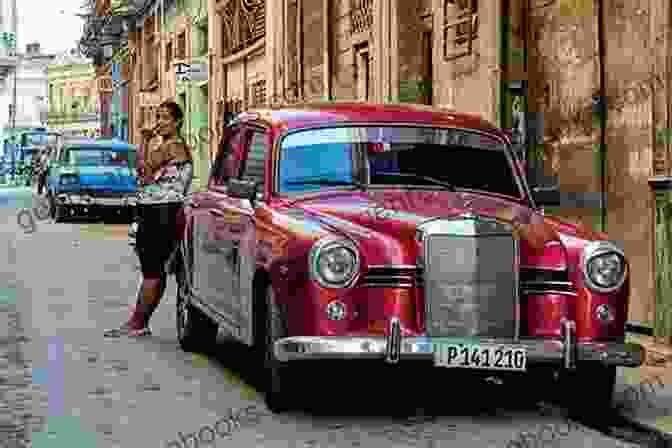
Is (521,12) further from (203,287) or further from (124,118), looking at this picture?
(124,118)

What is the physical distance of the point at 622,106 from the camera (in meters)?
12.2

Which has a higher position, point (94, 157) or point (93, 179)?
point (94, 157)

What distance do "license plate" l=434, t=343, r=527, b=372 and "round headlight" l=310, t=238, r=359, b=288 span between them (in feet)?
1.91

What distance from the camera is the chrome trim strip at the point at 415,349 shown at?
7543 mm

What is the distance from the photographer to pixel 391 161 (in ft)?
29.5

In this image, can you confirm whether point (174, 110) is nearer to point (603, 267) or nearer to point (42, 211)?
point (603, 267)

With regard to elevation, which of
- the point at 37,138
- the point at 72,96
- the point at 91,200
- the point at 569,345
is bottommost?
the point at 569,345

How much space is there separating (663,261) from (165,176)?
3.90 metres

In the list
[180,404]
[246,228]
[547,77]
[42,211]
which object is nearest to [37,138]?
[42,211]

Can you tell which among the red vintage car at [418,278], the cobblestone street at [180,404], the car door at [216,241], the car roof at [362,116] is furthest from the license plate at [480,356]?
the car roof at [362,116]

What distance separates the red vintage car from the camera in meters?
7.64

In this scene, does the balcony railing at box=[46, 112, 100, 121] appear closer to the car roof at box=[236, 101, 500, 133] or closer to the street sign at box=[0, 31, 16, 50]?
the street sign at box=[0, 31, 16, 50]

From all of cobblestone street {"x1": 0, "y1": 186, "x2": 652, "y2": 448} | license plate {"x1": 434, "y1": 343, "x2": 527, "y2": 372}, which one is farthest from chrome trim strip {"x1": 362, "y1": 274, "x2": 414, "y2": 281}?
cobblestone street {"x1": 0, "y1": 186, "x2": 652, "y2": 448}

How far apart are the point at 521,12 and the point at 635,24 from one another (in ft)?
12.3
